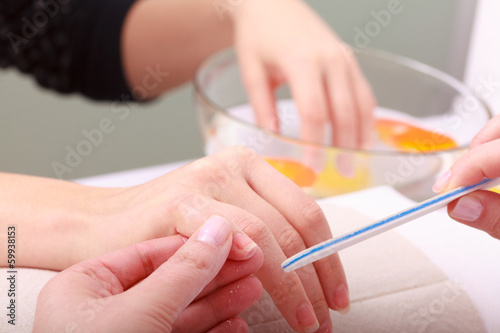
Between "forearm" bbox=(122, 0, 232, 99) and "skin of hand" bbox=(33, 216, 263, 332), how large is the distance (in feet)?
1.94

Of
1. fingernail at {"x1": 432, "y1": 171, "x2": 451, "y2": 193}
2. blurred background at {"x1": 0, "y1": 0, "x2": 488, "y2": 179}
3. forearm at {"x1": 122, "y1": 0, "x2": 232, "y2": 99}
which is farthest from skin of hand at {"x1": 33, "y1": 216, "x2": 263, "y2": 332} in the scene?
blurred background at {"x1": 0, "y1": 0, "x2": 488, "y2": 179}

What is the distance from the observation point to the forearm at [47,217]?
391 millimetres

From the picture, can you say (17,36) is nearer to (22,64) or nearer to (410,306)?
(22,64)

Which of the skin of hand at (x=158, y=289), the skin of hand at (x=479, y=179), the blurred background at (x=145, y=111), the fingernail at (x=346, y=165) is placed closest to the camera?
the skin of hand at (x=158, y=289)

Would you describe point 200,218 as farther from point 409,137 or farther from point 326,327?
point 409,137

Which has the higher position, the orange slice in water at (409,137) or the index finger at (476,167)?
the index finger at (476,167)

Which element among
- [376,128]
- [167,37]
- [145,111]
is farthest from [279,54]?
[145,111]

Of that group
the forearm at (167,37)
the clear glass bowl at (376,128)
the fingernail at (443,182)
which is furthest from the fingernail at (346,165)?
the forearm at (167,37)

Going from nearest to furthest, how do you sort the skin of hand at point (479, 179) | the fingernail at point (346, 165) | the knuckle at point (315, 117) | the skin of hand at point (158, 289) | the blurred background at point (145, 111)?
1. the skin of hand at point (158, 289)
2. the skin of hand at point (479, 179)
3. the fingernail at point (346, 165)
4. the knuckle at point (315, 117)
5. the blurred background at point (145, 111)

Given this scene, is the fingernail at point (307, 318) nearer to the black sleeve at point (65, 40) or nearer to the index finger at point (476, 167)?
the index finger at point (476, 167)

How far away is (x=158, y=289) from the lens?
10.7 inches

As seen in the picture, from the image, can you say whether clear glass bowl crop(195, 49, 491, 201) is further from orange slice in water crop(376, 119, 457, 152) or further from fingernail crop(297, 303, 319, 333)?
fingernail crop(297, 303, 319, 333)

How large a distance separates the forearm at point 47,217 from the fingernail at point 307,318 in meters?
0.17

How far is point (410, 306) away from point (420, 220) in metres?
0.10
